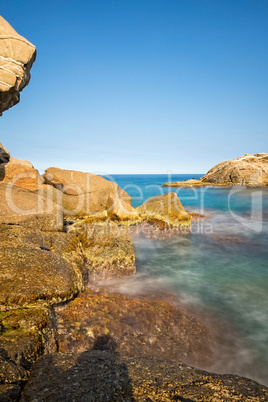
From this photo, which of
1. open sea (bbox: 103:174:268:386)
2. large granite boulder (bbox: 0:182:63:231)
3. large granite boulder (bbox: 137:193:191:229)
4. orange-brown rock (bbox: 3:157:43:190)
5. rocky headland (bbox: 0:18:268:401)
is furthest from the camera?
large granite boulder (bbox: 137:193:191:229)

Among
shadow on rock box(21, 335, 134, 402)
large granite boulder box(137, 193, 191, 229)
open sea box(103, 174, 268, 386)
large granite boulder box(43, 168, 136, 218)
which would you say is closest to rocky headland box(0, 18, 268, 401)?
shadow on rock box(21, 335, 134, 402)

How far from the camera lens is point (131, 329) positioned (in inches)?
217

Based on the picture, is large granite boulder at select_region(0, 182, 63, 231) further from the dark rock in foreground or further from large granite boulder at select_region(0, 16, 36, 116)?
the dark rock in foreground

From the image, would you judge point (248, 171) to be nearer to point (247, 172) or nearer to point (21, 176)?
point (247, 172)

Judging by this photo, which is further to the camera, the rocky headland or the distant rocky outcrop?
the distant rocky outcrop

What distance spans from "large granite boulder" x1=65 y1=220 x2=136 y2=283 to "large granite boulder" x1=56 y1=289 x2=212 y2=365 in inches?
76.0

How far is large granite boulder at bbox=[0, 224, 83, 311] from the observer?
412 centimetres

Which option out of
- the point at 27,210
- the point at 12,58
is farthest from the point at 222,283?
the point at 12,58

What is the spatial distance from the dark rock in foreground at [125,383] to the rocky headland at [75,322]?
0.01 meters

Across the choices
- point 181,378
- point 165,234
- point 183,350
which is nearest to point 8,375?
point 181,378

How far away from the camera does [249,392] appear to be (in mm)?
2639

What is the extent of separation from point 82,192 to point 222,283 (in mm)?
8925

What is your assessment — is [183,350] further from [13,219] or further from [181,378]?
[13,219]

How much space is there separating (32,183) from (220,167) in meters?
75.6
